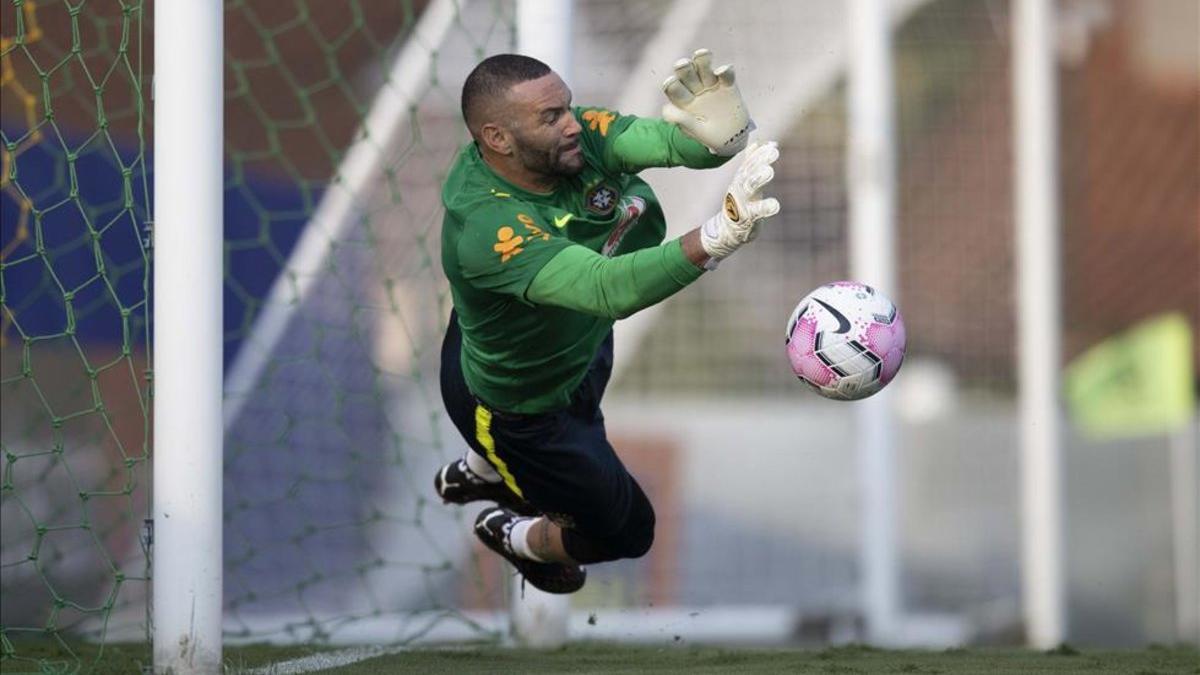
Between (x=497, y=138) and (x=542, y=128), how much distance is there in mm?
156

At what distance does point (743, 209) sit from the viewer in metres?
4.60

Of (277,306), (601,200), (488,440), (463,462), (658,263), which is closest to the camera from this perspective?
(658,263)

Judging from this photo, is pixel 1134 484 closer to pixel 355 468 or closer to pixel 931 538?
pixel 931 538

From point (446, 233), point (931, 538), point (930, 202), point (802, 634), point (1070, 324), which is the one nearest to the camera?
point (446, 233)

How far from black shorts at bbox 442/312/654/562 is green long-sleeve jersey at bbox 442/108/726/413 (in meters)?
0.08

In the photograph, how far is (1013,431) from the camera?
11984mm

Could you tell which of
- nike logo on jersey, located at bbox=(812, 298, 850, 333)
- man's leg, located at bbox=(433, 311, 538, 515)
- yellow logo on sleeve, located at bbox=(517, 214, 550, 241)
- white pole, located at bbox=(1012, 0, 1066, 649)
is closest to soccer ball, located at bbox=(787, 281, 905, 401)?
nike logo on jersey, located at bbox=(812, 298, 850, 333)

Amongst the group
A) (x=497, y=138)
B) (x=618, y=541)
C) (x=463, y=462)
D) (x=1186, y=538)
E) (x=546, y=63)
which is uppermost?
(x=546, y=63)

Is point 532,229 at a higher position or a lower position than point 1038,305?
lower

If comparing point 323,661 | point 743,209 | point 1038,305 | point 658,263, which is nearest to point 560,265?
point 658,263

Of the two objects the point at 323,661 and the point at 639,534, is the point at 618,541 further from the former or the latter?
the point at 323,661

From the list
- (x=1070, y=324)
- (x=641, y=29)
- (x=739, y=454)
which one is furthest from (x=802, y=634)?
(x=1070, y=324)

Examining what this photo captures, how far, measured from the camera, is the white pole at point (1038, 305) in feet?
33.5

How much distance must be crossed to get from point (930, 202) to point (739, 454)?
1.98 metres
